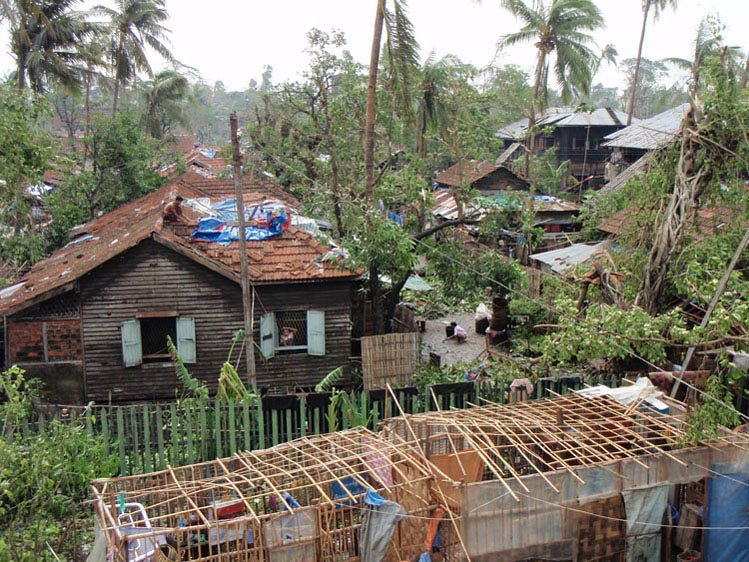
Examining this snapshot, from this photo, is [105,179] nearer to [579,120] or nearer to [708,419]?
[708,419]

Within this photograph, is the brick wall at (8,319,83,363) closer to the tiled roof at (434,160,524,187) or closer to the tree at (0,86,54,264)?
the tree at (0,86,54,264)

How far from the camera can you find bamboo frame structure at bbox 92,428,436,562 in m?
6.18

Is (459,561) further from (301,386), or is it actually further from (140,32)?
(140,32)

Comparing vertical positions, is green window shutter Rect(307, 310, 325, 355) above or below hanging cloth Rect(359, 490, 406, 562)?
above

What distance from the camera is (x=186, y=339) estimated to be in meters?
13.2

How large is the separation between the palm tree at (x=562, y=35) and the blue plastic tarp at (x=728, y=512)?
21.6 meters

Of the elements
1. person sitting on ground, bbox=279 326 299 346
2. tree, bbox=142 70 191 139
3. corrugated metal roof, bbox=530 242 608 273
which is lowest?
person sitting on ground, bbox=279 326 299 346

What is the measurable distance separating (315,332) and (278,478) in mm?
6472

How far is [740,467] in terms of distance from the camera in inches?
287

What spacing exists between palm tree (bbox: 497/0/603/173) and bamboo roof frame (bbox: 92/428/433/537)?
22.1 m

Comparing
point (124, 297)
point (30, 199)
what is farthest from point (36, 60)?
point (124, 297)

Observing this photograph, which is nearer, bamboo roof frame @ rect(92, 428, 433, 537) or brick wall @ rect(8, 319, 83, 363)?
bamboo roof frame @ rect(92, 428, 433, 537)

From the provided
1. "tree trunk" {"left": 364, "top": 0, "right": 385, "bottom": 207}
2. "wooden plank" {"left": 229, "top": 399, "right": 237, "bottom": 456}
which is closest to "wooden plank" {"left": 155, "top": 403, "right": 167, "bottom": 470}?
"wooden plank" {"left": 229, "top": 399, "right": 237, "bottom": 456}

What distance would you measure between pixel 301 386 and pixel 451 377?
3.33m
